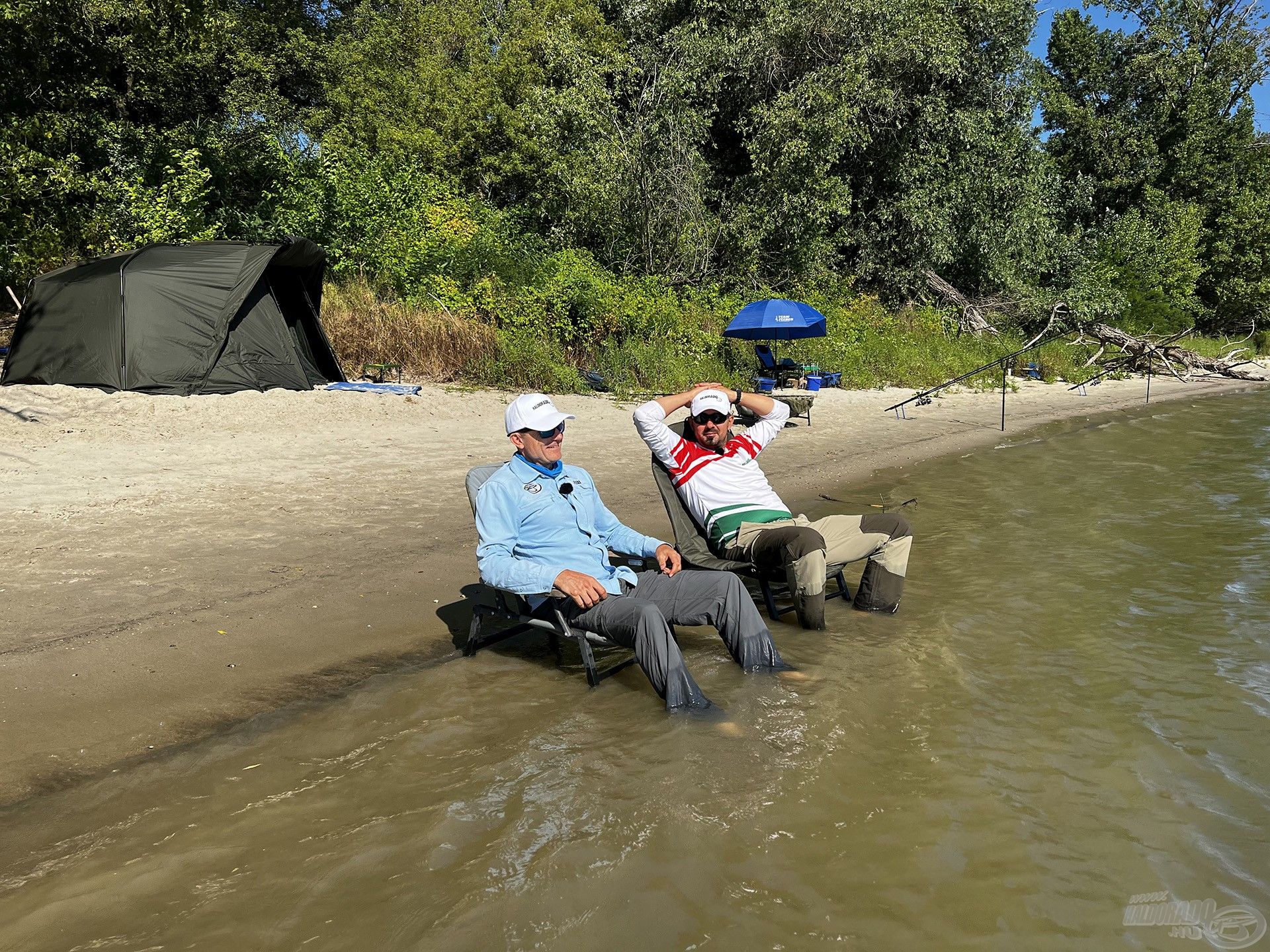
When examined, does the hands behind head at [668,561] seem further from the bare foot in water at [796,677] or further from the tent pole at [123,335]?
the tent pole at [123,335]

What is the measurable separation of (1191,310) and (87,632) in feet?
130

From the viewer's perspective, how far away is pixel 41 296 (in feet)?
43.0

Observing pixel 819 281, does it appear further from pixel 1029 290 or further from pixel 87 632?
pixel 87 632

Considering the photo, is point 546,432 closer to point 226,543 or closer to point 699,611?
point 699,611

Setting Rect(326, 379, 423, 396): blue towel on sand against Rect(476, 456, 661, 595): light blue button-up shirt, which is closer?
Rect(476, 456, 661, 595): light blue button-up shirt

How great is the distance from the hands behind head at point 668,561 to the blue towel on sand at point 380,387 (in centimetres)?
856

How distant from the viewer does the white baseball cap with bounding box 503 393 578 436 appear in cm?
460

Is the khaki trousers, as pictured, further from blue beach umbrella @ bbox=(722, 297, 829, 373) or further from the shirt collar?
blue beach umbrella @ bbox=(722, 297, 829, 373)

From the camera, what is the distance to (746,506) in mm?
6020

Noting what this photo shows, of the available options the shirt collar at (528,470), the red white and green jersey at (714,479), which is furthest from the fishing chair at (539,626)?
the red white and green jersey at (714,479)

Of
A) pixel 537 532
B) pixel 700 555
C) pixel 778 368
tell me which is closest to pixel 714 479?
pixel 700 555

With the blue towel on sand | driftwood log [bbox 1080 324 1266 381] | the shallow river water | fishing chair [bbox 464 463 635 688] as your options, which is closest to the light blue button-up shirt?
fishing chair [bbox 464 463 635 688]

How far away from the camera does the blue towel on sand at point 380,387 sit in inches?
504

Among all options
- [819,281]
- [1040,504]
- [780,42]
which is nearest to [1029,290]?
[819,281]
